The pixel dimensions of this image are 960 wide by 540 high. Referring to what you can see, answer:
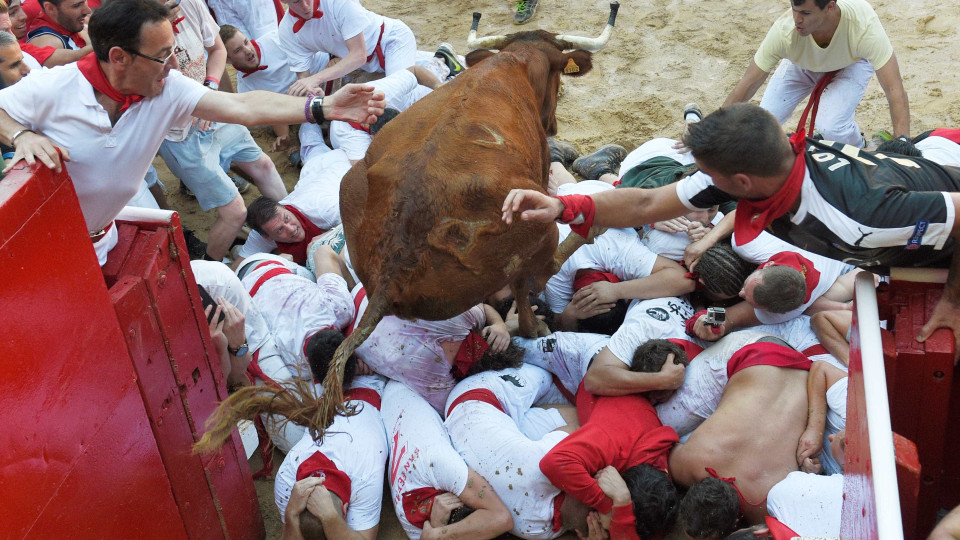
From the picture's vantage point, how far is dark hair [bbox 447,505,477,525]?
367 cm

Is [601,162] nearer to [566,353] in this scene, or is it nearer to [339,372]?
[566,353]

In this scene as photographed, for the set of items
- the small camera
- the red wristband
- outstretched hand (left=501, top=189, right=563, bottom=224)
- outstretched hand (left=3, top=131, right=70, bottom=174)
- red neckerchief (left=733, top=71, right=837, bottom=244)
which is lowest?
the small camera

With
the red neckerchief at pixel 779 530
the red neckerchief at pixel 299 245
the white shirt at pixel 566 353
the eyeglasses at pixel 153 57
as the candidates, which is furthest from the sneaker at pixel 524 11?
the red neckerchief at pixel 779 530

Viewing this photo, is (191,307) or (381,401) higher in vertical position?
(191,307)

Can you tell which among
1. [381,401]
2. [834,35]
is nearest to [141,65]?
[381,401]

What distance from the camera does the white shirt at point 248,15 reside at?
7.14 meters

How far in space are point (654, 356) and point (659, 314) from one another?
45cm

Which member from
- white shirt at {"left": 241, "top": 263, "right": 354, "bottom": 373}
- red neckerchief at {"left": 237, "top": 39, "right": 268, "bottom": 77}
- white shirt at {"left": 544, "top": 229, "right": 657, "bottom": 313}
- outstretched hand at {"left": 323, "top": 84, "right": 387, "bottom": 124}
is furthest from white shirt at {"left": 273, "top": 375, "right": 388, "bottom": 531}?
red neckerchief at {"left": 237, "top": 39, "right": 268, "bottom": 77}

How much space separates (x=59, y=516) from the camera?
2359 mm

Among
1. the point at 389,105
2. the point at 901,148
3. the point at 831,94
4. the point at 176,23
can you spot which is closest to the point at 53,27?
the point at 176,23

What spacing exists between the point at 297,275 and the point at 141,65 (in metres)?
1.82

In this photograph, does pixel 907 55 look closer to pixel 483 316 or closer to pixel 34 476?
pixel 483 316

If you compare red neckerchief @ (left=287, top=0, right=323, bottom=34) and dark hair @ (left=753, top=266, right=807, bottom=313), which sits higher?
red neckerchief @ (left=287, top=0, right=323, bottom=34)

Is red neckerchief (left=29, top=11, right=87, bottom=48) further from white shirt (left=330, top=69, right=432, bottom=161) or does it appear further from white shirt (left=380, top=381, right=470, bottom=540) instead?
white shirt (left=380, top=381, right=470, bottom=540)
